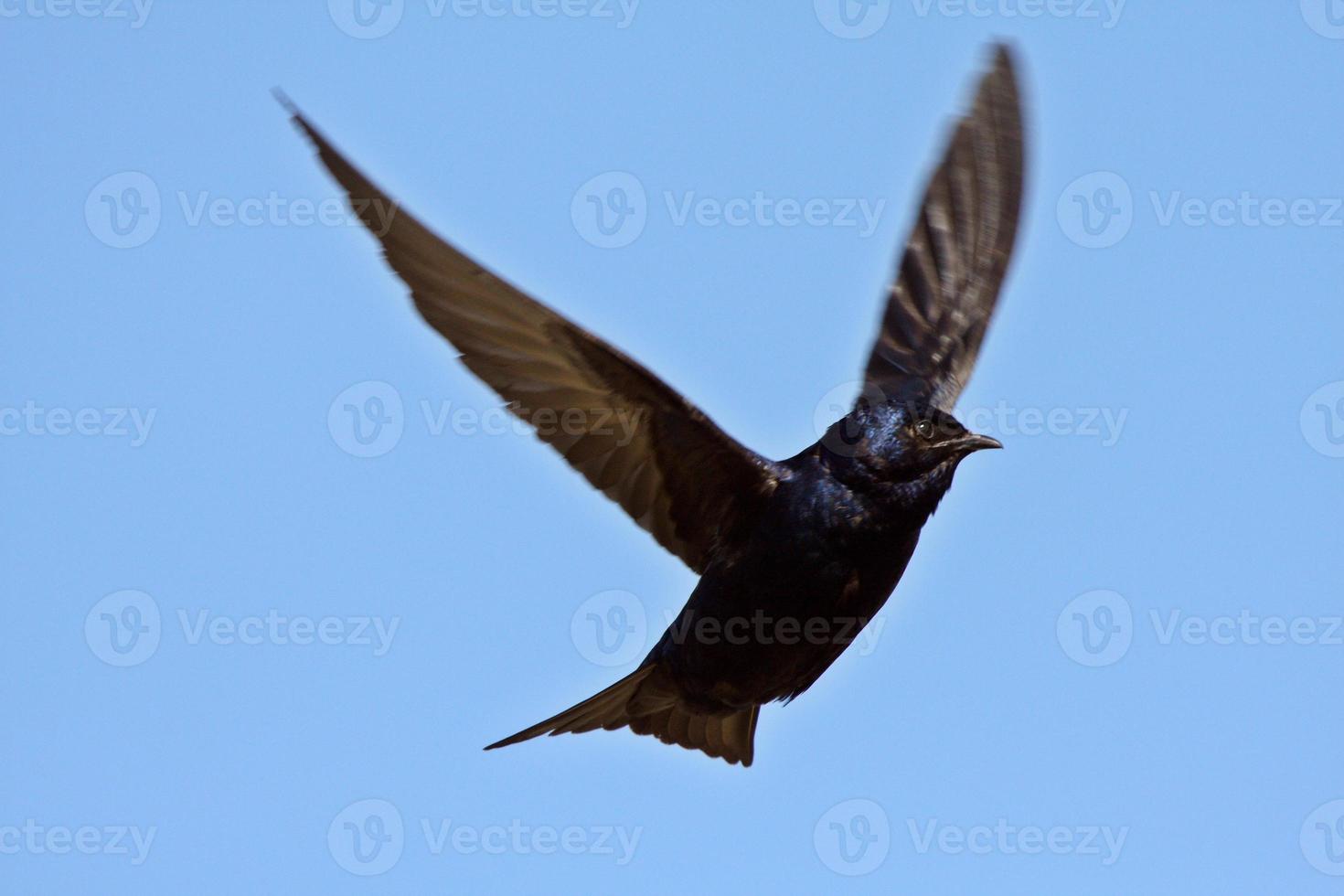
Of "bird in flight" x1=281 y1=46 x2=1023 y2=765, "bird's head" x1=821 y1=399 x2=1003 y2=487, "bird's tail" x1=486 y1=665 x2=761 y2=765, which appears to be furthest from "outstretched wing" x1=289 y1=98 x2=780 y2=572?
"bird's tail" x1=486 y1=665 x2=761 y2=765

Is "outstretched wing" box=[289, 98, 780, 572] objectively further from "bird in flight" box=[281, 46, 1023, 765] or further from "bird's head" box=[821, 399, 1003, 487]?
"bird's head" box=[821, 399, 1003, 487]

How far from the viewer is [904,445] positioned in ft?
31.8

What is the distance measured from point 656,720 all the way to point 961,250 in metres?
4.01

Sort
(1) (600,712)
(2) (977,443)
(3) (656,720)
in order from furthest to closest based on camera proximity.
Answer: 1. (3) (656,720)
2. (1) (600,712)
3. (2) (977,443)

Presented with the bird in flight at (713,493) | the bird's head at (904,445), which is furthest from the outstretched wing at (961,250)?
the bird's head at (904,445)

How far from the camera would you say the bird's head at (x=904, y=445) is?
9641 millimetres

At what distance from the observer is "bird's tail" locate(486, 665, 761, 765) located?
34.7 ft

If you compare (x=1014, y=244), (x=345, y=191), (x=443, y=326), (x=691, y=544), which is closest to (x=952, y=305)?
(x=1014, y=244)

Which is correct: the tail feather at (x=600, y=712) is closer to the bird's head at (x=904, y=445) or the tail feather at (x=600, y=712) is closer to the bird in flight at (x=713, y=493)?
the bird in flight at (x=713, y=493)

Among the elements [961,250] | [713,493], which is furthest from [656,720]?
[961,250]

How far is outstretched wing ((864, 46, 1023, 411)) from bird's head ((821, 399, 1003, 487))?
1.90 metres

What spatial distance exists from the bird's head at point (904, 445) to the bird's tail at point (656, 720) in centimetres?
194

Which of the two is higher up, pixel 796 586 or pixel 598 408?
pixel 598 408

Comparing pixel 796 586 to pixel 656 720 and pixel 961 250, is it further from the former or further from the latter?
pixel 961 250
